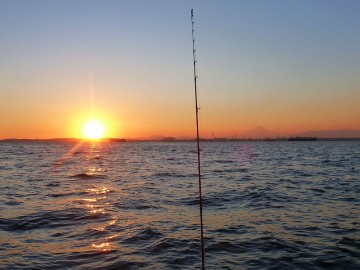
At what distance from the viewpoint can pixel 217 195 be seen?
20328 mm

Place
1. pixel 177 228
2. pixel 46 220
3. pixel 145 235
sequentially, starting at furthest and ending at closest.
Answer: pixel 46 220 < pixel 177 228 < pixel 145 235

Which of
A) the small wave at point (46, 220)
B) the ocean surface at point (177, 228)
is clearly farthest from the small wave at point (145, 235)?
the small wave at point (46, 220)

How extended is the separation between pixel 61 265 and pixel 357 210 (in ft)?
42.8

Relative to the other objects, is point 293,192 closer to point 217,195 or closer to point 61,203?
point 217,195

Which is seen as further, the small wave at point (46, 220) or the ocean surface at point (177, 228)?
the small wave at point (46, 220)

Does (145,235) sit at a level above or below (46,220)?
below

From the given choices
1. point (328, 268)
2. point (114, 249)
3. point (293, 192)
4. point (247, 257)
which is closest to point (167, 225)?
point (114, 249)

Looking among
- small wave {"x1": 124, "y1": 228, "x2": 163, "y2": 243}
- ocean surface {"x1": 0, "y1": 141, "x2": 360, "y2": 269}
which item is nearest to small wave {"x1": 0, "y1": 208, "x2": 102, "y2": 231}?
ocean surface {"x1": 0, "y1": 141, "x2": 360, "y2": 269}

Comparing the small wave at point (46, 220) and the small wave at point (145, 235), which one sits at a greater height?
the small wave at point (46, 220)

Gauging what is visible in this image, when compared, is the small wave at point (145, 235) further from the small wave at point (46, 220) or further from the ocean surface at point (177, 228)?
the small wave at point (46, 220)

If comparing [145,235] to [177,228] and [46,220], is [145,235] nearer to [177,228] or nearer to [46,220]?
[177,228]

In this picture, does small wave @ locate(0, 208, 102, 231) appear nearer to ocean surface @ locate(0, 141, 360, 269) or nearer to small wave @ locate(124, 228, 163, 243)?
ocean surface @ locate(0, 141, 360, 269)

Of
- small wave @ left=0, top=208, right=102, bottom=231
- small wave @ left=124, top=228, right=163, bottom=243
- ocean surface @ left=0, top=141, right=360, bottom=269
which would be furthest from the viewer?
small wave @ left=0, top=208, right=102, bottom=231

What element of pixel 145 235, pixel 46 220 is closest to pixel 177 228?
pixel 145 235
